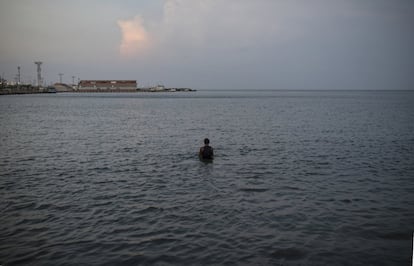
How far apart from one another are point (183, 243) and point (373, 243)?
6518 mm

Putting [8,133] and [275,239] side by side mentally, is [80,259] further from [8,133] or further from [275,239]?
[8,133]

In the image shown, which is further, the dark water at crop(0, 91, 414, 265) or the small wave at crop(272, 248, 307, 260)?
the dark water at crop(0, 91, 414, 265)

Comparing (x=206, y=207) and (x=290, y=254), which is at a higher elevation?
(x=206, y=207)

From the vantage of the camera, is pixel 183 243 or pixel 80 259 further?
pixel 183 243

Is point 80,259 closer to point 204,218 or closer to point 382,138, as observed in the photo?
point 204,218

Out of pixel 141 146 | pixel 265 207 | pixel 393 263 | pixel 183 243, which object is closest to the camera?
pixel 393 263

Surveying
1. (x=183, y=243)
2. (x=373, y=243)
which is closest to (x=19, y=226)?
(x=183, y=243)

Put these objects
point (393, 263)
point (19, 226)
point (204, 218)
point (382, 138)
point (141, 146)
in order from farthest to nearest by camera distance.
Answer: point (382, 138)
point (141, 146)
point (204, 218)
point (19, 226)
point (393, 263)

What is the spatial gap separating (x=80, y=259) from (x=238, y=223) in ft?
19.2

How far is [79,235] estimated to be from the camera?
1173 centimetres

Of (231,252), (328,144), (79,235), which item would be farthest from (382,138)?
(79,235)

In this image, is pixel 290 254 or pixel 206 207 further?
pixel 206 207

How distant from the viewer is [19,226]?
1254 cm

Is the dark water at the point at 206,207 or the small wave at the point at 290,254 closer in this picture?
the small wave at the point at 290,254
